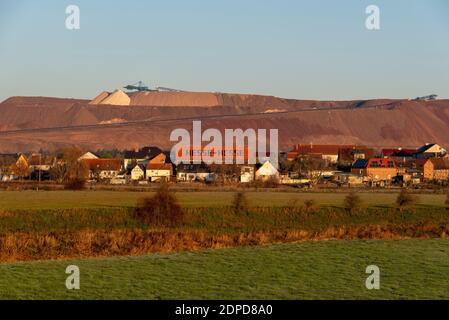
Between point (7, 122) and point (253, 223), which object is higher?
point (7, 122)

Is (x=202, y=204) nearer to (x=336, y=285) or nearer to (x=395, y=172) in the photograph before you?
(x=336, y=285)

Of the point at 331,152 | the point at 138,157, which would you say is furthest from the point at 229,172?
the point at 331,152

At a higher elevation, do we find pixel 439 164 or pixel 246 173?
pixel 439 164

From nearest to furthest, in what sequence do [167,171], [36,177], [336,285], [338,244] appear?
[336,285] → [338,244] → [36,177] → [167,171]

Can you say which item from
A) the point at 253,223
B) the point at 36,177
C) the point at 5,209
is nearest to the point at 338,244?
the point at 253,223

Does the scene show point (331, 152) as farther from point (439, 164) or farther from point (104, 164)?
point (104, 164)

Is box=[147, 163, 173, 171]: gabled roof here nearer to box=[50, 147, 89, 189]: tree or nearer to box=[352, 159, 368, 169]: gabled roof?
box=[50, 147, 89, 189]: tree

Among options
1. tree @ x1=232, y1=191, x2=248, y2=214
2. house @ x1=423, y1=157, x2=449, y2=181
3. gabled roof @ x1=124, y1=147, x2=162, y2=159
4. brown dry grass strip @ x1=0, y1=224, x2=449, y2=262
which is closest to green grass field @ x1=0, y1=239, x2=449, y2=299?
brown dry grass strip @ x1=0, y1=224, x2=449, y2=262
